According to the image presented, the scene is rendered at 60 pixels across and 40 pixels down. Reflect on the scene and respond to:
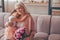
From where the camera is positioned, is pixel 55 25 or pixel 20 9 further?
pixel 55 25

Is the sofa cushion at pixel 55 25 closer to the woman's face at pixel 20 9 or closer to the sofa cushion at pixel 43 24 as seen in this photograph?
the sofa cushion at pixel 43 24

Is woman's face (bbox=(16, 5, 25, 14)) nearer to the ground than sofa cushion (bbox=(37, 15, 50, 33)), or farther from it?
farther from it

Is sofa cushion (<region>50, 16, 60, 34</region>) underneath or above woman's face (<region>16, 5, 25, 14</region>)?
underneath

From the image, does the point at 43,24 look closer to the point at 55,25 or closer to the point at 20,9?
the point at 55,25

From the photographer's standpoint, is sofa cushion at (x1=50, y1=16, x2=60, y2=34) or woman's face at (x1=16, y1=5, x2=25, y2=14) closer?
woman's face at (x1=16, y1=5, x2=25, y2=14)

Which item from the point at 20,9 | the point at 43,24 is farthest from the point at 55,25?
the point at 20,9

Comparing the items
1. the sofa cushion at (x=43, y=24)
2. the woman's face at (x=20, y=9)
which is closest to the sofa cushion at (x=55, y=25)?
the sofa cushion at (x=43, y=24)

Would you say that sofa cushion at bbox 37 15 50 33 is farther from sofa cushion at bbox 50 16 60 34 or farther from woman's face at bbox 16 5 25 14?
woman's face at bbox 16 5 25 14

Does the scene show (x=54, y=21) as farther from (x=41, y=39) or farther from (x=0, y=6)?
(x=0, y=6)

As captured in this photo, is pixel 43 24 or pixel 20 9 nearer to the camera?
pixel 20 9

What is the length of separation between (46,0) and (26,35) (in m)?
2.00

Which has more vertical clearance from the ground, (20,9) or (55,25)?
(20,9)

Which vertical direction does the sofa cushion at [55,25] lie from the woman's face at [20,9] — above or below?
below

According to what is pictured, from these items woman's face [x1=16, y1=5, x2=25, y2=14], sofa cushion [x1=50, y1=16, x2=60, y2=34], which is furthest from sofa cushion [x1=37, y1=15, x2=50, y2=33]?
woman's face [x1=16, y1=5, x2=25, y2=14]
